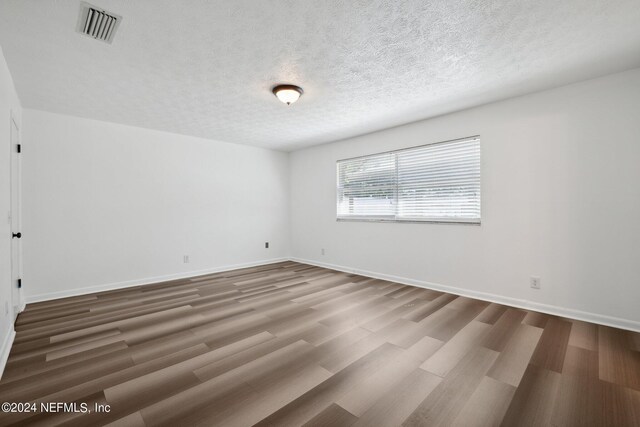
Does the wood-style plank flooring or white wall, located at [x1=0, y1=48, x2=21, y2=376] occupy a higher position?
white wall, located at [x1=0, y1=48, x2=21, y2=376]

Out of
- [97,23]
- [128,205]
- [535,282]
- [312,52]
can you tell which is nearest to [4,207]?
[97,23]

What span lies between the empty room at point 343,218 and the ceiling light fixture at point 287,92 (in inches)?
1.5

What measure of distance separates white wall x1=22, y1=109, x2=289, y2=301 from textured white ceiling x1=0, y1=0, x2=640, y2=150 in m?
0.59

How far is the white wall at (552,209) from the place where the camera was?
283 cm

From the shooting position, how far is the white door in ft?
10.1

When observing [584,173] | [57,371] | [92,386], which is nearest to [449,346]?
[584,173]

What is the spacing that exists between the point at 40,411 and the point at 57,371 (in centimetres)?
52

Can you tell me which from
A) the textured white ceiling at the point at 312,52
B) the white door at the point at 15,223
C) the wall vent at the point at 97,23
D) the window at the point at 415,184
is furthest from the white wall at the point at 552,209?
the white door at the point at 15,223

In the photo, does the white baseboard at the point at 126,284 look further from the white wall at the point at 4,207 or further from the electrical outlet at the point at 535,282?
the electrical outlet at the point at 535,282

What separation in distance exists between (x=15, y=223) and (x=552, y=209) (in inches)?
241

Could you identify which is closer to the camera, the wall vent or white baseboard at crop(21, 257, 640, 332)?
the wall vent

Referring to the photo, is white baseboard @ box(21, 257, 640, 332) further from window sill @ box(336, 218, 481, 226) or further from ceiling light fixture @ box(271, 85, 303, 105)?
ceiling light fixture @ box(271, 85, 303, 105)

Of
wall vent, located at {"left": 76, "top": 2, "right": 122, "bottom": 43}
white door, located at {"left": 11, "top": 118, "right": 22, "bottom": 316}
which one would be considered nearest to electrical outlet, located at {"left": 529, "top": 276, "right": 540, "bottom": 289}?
wall vent, located at {"left": 76, "top": 2, "right": 122, "bottom": 43}

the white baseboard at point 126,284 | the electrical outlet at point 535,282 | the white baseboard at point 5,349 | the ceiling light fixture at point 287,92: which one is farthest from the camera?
the white baseboard at point 126,284
